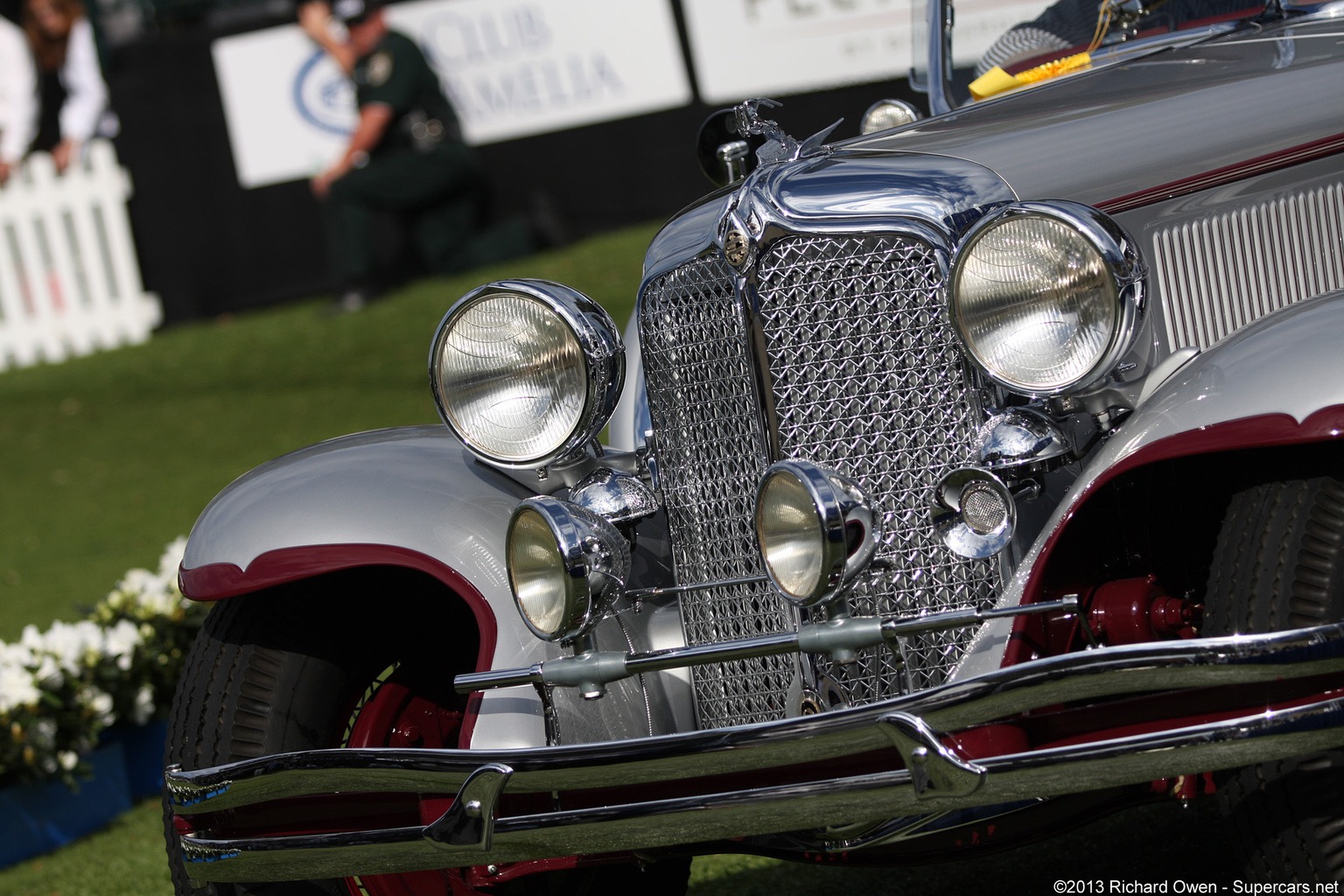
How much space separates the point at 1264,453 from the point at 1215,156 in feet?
2.21

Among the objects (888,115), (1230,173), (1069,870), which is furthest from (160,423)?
(1230,173)

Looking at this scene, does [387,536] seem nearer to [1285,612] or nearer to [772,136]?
[772,136]

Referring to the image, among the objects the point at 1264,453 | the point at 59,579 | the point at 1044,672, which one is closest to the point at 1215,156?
the point at 1264,453

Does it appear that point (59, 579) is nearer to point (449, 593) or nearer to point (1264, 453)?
point (449, 593)

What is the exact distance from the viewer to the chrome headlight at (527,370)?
8.05 ft

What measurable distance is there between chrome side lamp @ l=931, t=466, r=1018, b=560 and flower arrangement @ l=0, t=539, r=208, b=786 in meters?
2.56

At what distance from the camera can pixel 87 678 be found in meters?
4.19

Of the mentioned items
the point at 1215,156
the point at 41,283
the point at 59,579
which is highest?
the point at 1215,156

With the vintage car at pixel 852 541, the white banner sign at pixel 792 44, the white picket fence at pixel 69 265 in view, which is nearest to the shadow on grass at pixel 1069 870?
the vintage car at pixel 852 541

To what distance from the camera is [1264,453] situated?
6.72 feet

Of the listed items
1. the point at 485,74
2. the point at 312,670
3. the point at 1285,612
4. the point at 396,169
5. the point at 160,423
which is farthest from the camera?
the point at 485,74

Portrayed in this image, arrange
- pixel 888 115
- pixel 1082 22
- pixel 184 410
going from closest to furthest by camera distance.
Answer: pixel 1082 22
pixel 888 115
pixel 184 410

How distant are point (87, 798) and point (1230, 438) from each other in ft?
11.0

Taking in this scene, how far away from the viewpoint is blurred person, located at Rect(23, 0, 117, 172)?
36.7 ft
